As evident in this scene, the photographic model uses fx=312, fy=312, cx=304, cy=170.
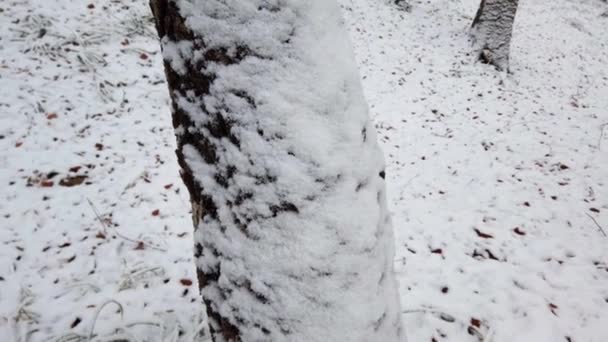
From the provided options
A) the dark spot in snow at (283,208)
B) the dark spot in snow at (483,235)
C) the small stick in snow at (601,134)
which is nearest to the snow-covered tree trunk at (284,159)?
the dark spot in snow at (283,208)

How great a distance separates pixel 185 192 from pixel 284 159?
2.79 metres

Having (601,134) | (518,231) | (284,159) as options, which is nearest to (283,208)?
(284,159)

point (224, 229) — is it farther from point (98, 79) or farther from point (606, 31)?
point (606, 31)

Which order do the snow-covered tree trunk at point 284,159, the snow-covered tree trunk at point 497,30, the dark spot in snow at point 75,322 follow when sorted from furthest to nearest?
the snow-covered tree trunk at point 497,30 → the dark spot in snow at point 75,322 → the snow-covered tree trunk at point 284,159

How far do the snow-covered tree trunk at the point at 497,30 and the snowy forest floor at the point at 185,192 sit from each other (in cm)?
46

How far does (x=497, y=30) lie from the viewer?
258 inches

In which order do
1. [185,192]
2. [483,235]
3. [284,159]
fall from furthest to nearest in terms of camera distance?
1. [185,192]
2. [483,235]
3. [284,159]

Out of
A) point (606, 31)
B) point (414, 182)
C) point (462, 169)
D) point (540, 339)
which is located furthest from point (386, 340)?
point (606, 31)

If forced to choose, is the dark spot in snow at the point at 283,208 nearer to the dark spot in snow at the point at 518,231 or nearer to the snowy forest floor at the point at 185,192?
the snowy forest floor at the point at 185,192

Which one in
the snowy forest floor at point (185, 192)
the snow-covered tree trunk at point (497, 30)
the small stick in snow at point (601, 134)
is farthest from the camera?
the snow-covered tree trunk at point (497, 30)

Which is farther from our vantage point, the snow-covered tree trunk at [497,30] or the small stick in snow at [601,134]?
the snow-covered tree trunk at [497,30]

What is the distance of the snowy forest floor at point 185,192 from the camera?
2.30 m

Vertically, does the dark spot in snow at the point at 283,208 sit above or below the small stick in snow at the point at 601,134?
above

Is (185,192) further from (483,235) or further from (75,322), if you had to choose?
(483,235)
